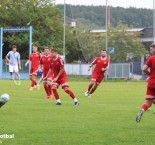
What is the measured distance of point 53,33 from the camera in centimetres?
6234

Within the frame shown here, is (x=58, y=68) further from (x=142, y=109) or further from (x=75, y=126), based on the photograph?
(x=75, y=126)

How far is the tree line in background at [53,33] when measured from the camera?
55.8 metres

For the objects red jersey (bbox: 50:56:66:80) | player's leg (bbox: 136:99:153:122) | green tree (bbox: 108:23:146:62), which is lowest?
green tree (bbox: 108:23:146:62)

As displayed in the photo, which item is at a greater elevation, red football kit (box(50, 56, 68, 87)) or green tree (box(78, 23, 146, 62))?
red football kit (box(50, 56, 68, 87))

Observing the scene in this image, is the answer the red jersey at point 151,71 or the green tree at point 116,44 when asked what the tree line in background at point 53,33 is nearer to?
the green tree at point 116,44

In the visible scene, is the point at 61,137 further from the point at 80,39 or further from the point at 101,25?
the point at 101,25

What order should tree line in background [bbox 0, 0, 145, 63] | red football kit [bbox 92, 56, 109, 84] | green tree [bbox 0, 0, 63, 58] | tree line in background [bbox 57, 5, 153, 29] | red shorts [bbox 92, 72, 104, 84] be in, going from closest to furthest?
red shorts [bbox 92, 72, 104, 84] < red football kit [bbox 92, 56, 109, 84] < tree line in background [bbox 0, 0, 145, 63] < tree line in background [bbox 57, 5, 153, 29] < green tree [bbox 0, 0, 63, 58]

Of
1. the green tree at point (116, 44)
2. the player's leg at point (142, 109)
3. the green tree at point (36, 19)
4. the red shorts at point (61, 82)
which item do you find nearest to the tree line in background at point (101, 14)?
the green tree at point (116, 44)

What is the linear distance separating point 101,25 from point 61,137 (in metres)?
51.8

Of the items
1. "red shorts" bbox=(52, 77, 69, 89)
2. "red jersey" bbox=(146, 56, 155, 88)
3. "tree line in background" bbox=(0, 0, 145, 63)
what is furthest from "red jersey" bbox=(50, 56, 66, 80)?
"tree line in background" bbox=(0, 0, 145, 63)

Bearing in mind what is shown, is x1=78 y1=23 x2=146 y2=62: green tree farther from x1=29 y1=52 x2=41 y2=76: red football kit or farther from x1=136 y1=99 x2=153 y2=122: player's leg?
x1=136 y1=99 x2=153 y2=122: player's leg

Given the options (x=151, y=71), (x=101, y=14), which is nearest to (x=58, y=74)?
(x=151, y=71)

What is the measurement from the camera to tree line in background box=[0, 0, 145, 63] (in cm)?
5578

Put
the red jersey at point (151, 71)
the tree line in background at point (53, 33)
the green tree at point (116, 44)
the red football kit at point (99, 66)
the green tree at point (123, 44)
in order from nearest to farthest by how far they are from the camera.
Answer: the red jersey at point (151, 71) → the red football kit at point (99, 66) → the green tree at point (116, 44) → the green tree at point (123, 44) → the tree line in background at point (53, 33)
